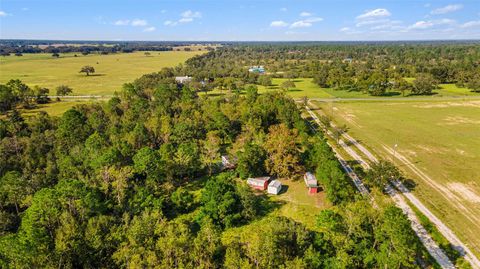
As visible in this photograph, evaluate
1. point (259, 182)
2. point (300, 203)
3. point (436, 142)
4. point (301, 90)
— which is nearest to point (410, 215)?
point (300, 203)

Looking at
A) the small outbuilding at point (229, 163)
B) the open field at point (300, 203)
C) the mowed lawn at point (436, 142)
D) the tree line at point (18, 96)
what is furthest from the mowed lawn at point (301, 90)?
the open field at point (300, 203)

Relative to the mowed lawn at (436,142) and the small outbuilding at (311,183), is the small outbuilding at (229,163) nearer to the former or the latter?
the small outbuilding at (311,183)

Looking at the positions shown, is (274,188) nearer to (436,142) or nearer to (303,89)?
(436,142)

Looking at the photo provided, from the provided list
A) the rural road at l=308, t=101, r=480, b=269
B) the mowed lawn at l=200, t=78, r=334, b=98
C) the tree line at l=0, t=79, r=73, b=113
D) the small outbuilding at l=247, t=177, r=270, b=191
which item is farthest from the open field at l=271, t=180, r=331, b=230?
the tree line at l=0, t=79, r=73, b=113

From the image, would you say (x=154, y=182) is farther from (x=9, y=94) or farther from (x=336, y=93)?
(x=336, y=93)

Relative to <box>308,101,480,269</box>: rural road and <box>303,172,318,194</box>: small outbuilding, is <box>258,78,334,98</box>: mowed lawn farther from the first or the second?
<box>303,172,318,194</box>: small outbuilding

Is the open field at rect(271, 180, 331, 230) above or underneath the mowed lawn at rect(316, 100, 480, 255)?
underneath

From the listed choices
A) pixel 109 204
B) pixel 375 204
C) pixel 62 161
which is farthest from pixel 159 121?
pixel 375 204
